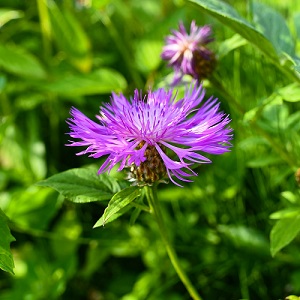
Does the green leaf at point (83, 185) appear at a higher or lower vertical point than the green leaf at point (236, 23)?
lower

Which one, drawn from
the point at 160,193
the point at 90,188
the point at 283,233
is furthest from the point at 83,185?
the point at 160,193

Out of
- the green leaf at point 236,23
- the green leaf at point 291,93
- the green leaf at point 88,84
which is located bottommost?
the green leaf at point 291,93

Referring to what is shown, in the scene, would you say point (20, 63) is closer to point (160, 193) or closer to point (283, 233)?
point (160, 193)

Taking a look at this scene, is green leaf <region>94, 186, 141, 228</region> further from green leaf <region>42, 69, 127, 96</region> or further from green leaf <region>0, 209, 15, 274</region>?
green leaf <region>42, 69, 127, 96</region>

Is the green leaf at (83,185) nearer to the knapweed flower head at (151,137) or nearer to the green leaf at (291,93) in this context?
the knapweed flower head at (151,137)

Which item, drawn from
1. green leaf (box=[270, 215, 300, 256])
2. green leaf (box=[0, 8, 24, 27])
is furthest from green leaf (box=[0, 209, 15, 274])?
green leaf (box=[0, 8, 24, 27])

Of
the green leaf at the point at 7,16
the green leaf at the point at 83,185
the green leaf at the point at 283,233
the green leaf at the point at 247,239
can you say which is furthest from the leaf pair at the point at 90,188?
the green leaf at the point at 7,16
